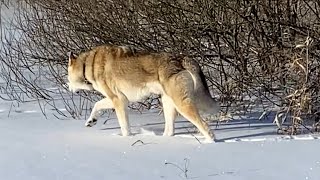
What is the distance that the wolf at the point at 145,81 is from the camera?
7023mm

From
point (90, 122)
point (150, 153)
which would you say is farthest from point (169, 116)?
point (150, 153)

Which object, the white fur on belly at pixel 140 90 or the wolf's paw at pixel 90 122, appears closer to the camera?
the white fur on belly at pixel 140 90

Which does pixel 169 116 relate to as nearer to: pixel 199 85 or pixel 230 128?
pixel 199 85

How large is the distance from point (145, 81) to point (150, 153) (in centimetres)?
116

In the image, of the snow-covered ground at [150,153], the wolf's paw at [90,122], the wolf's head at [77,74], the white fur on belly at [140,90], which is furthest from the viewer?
the wolf's head at [77,74]

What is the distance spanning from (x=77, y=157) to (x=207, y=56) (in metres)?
3.18

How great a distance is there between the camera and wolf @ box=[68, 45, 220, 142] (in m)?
7.02

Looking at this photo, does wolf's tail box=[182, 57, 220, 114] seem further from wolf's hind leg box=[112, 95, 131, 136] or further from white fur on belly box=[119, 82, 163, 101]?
wolf's hind leg box=[112, 95, 131, 136]

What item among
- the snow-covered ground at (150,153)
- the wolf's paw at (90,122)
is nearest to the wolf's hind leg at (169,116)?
the snow-covered ground at (150,153)

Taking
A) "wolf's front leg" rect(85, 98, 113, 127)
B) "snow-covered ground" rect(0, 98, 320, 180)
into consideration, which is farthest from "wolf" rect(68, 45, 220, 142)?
"snow-covered ground" rect(0, 98, 320, 180)

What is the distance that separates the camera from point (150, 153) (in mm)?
6406

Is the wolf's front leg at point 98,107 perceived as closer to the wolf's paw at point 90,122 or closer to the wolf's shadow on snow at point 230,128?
the wolf's paw at point 90,122

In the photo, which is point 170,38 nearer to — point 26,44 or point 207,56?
point 207,56

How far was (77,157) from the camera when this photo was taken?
6309 mm
